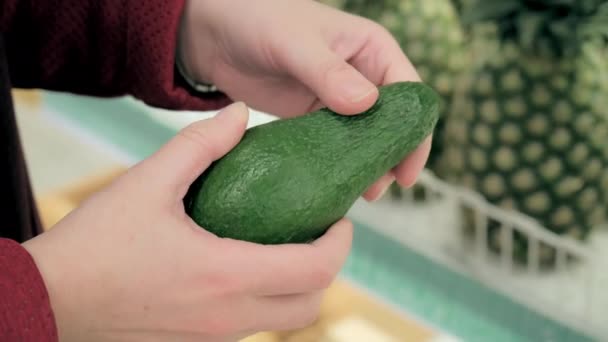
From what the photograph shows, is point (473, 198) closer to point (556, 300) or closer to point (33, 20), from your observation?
point (556, 300)

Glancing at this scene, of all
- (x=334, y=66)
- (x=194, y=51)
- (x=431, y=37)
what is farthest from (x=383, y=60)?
(x=431, y=37)

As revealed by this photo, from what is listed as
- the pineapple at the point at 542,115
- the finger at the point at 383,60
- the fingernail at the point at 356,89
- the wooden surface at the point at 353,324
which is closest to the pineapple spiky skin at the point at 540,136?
the pineapple at the point at 542,115

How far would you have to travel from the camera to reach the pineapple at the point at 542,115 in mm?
878

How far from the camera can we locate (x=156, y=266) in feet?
1.56

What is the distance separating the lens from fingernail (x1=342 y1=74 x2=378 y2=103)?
55cm

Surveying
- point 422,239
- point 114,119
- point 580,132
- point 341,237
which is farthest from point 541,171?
point 114,119

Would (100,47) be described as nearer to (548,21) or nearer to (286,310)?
(286,310)

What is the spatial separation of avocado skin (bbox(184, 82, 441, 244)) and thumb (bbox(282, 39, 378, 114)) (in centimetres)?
1

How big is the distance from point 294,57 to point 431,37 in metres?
0.47

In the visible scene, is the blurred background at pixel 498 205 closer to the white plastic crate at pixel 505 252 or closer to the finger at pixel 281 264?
the white plastic crate at pixel 505 252

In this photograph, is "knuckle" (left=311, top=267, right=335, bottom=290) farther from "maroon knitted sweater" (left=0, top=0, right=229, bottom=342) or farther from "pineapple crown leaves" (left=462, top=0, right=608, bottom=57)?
"pineapple crown leaves" (left=462, top=0, right=608, bottom=57)

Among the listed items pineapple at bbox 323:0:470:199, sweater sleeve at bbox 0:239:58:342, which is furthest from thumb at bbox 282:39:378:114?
pineapple at bbox 323:0:470:199

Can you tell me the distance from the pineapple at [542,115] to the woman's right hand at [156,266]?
0.48 meters

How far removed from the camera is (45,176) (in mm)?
1341
